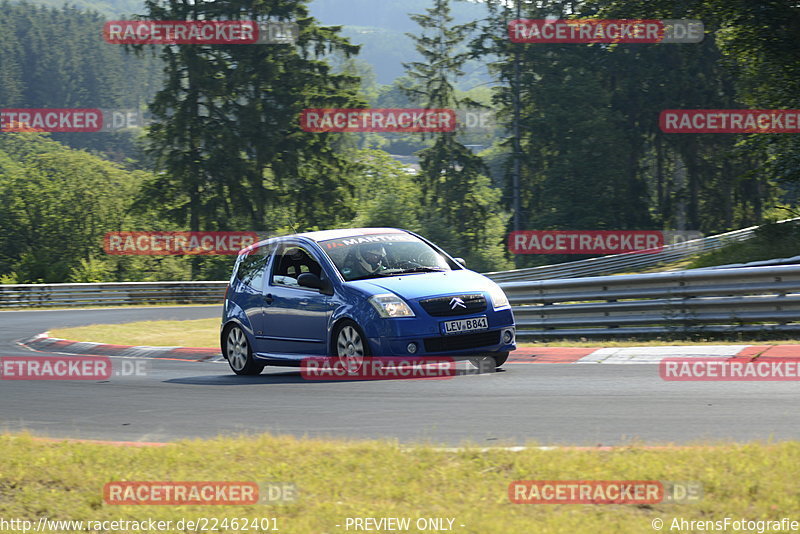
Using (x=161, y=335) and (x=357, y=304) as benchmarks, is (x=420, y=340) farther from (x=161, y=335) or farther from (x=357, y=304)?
(x=161, y=335)

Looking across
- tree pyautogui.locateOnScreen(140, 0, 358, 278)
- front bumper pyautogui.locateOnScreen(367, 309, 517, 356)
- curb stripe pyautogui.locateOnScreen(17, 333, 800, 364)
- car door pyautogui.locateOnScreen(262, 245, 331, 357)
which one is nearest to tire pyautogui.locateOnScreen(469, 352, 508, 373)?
front bumper pyautogui.locateOnScreen(367, 309, 517, 356)

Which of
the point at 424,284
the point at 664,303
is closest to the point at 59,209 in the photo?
the point at 664,303

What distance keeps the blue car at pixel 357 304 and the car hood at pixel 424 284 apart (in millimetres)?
11

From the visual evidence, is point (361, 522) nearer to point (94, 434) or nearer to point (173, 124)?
point (94, 434)

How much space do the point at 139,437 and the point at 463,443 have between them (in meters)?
2.82

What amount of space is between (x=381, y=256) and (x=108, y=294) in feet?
103

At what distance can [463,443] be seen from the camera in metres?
6.88

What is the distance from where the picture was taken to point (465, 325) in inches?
426

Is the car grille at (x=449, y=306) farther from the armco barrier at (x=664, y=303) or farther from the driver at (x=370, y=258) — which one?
the armco barrier at (x=664, y=303)

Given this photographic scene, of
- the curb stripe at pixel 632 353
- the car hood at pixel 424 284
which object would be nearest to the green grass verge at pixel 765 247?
the curb stripe at pixel 632 353

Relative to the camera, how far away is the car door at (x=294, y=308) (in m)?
11.7

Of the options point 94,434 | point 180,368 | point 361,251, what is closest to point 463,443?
point 94,434

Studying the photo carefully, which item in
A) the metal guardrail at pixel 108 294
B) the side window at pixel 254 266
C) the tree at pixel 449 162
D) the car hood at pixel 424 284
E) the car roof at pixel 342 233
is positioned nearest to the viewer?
the car hood at pixel 424 284

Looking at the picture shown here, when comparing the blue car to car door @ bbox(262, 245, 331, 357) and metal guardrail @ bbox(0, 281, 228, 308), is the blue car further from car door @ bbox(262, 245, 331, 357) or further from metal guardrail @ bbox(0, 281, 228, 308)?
metal guardrail @ bbox(0, 281, 228, 308)
